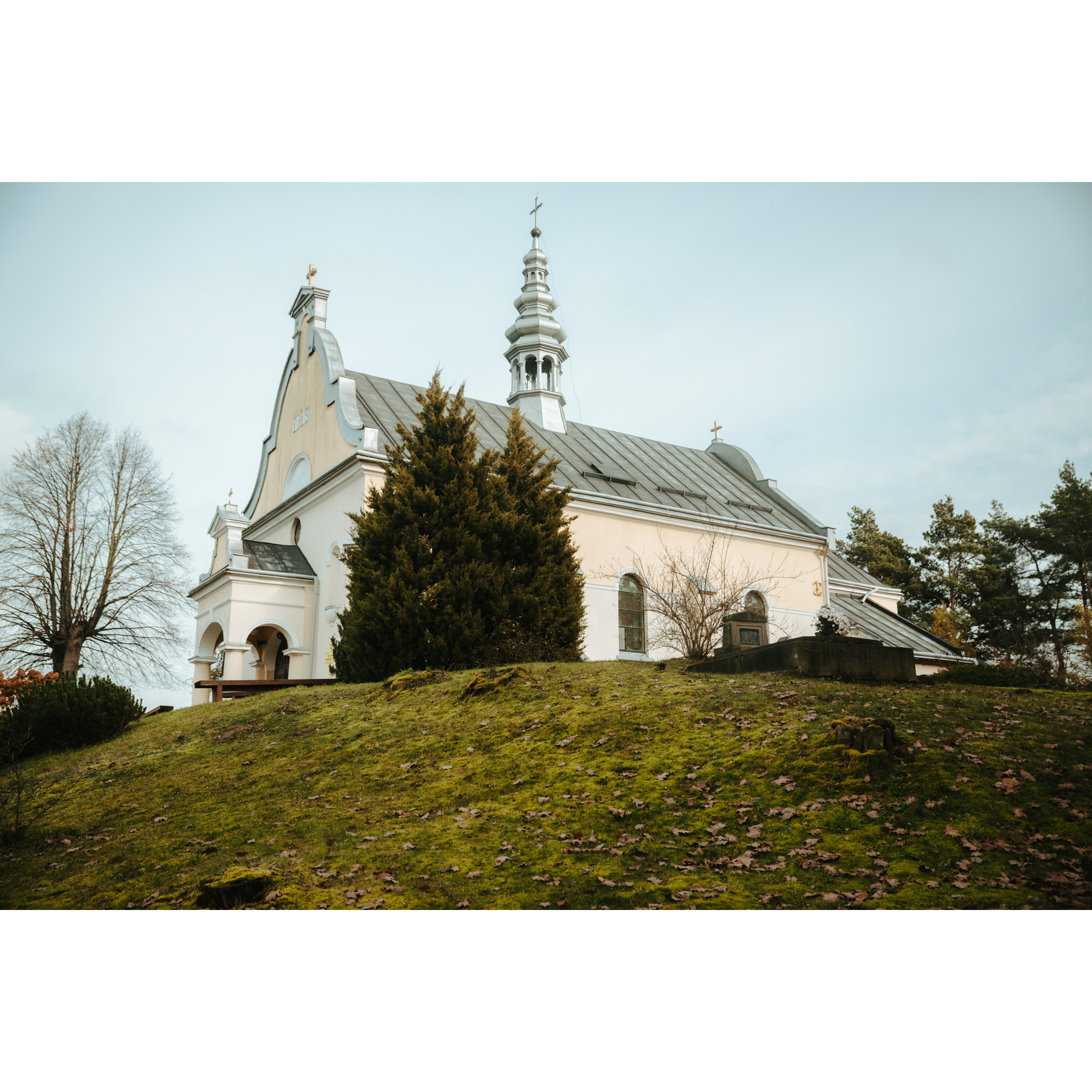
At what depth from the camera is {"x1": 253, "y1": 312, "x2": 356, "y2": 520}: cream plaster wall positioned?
21609 millimetres

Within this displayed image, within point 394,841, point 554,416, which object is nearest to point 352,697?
point 394,841

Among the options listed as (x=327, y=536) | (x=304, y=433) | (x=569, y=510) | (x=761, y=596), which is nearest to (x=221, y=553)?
(x=327, y=536)

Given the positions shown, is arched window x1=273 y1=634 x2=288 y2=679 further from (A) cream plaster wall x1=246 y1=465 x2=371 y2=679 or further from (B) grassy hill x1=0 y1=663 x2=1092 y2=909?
(B) grassy hill x1=0 y1=663 x2=1092 y2=909

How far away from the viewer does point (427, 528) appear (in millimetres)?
15641

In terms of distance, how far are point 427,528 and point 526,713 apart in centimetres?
529

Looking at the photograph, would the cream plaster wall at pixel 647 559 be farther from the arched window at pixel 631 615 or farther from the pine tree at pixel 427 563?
the pine tree at pixel 427 563

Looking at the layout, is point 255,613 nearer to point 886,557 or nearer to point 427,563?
point 427,563

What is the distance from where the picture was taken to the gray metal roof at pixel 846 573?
30047 mm

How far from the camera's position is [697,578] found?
2294cm

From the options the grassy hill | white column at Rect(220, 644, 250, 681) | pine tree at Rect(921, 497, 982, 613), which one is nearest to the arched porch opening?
white column at Rect(220, 644, 250, 681)

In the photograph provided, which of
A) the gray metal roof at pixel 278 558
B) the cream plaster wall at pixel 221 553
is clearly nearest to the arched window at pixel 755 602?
the gray metal roof at pixel 278 558

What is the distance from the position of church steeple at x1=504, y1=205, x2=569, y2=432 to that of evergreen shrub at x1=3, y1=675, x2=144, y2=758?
16183 millimetres

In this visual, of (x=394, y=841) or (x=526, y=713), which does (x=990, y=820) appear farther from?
(x=526, y=713)

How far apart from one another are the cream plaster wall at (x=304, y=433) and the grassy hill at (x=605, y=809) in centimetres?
1072
